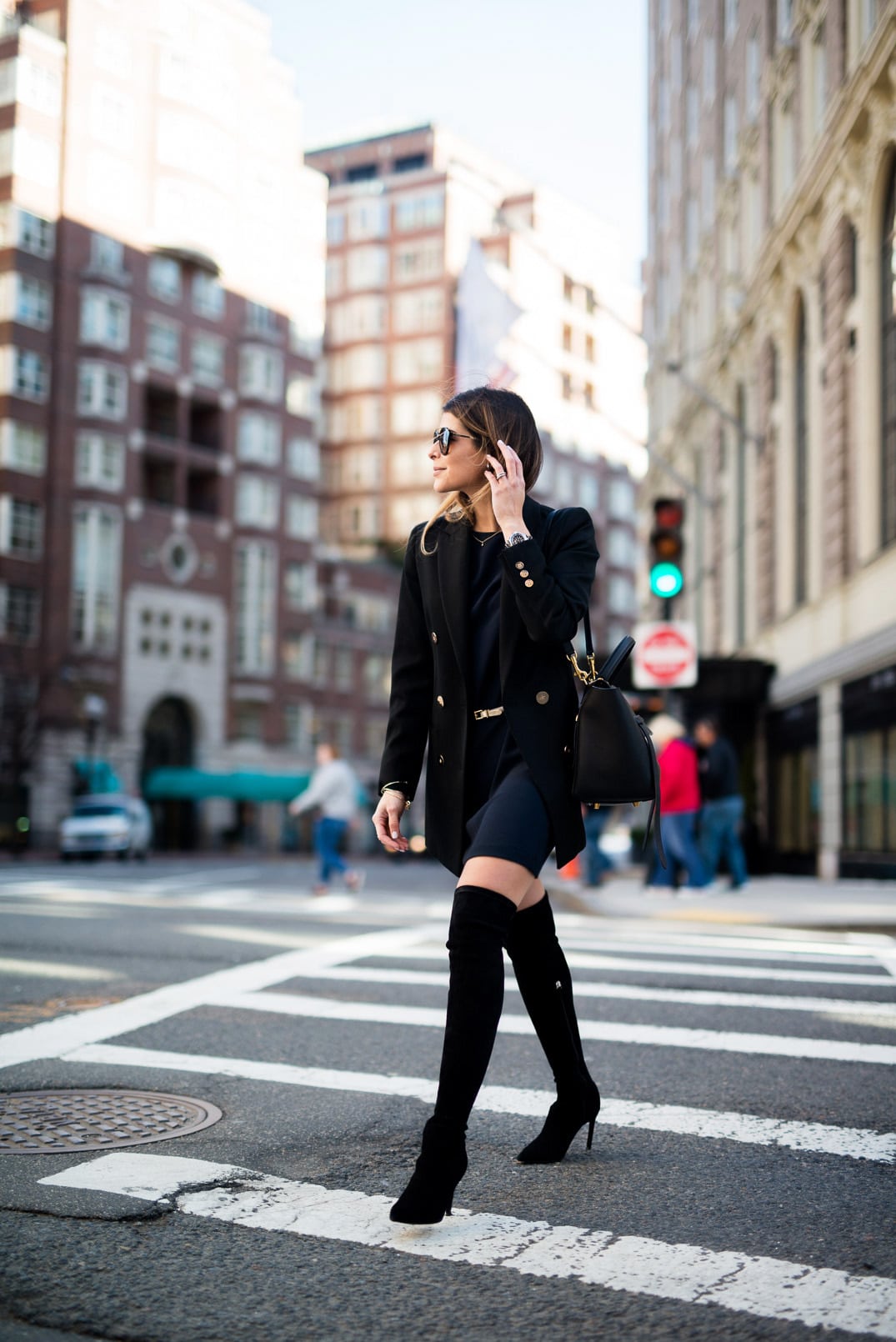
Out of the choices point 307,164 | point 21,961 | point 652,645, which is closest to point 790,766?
point 652,645

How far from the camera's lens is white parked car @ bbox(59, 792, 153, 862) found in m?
37.1

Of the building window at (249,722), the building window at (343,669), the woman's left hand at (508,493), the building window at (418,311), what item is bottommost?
the woman's left hand at (508,493)

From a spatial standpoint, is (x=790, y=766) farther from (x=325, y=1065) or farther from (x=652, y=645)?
(x=325, y=1065)

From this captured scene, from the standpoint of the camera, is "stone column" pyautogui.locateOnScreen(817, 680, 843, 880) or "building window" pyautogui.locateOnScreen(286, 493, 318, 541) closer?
"stone column" pyautogui.locateOnScreen(817, 680, 843, 880)

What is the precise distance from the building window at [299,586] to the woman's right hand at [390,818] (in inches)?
2308

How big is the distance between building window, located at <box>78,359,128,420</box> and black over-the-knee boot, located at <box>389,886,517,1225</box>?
170ft

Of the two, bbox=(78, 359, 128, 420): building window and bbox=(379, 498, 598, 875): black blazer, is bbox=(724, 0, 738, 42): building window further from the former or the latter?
bbox=(379, 498, 598, 875): black blazer

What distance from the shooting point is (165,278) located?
56.7m

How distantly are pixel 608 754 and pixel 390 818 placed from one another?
68 centimetres

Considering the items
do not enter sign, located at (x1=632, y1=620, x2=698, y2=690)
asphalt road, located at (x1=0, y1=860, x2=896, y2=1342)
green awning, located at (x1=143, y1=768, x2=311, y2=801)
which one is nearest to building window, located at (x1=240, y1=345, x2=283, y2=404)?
green awning, located at (x1=143, y1=768, x2=311, y2=801)

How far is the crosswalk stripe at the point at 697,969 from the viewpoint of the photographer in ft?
25.2

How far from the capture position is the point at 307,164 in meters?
99.4

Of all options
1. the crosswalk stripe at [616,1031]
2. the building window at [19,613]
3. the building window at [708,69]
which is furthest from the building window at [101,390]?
the crosswalk stripe at [616,1031]

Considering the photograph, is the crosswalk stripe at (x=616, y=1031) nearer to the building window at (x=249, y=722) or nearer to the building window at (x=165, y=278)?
the building window at (x=165, y=278)
